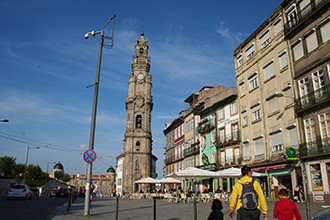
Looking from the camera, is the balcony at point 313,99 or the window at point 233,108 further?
the window at point 233,108

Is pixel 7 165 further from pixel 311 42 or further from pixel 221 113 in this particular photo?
pixel 311 42

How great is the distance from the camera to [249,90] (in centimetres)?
2898

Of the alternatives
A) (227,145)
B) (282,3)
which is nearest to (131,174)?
(227,145)

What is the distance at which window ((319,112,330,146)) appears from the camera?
19125mm

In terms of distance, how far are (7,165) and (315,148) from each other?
7010 cm

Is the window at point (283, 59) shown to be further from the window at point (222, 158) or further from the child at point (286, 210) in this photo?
the child at point (286, 210)

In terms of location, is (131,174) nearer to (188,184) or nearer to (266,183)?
(188,184)

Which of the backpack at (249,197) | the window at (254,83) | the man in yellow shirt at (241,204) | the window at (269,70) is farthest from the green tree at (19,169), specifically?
the backpack at (249,197)

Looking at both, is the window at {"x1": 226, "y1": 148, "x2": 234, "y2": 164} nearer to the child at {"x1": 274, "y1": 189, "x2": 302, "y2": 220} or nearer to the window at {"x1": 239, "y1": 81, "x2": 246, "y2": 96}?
the window at {"x1": 239, "y1": 81, "x2": 246, "y2": 96}

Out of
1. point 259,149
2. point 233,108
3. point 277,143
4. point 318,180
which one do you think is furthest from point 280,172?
point 233,108

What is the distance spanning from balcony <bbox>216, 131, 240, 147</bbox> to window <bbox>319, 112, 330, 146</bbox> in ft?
35.9

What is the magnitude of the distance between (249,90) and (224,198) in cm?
1103

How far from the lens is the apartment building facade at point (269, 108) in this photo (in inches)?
904

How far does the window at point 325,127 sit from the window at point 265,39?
9620 millimetres
